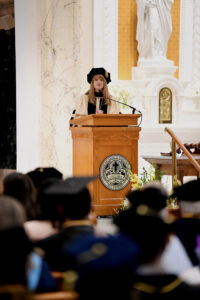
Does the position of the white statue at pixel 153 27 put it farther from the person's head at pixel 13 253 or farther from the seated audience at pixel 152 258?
the person's head at pixel 13 253

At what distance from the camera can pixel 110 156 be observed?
21.2 ft

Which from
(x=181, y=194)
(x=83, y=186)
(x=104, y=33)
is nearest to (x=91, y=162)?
(x=181, y=194)

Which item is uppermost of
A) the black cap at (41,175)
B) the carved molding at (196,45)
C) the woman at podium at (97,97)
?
the carved molding at (196,45)

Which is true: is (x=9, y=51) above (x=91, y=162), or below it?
above

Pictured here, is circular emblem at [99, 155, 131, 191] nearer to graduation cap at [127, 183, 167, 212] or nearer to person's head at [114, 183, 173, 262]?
graduation cap at [127, 183, 167, 212]

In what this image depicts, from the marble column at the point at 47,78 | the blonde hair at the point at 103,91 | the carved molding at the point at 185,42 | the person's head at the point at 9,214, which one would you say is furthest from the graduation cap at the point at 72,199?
the carved molding at the point at 185,42

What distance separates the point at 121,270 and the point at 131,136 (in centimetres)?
455

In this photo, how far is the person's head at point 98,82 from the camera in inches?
299

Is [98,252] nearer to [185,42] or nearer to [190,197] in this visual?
[190,197]

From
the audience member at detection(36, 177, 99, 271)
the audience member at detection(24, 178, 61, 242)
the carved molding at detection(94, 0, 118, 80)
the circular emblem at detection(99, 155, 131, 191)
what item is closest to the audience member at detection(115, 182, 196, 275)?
the audience member at detection(36, 177, 99, 271)

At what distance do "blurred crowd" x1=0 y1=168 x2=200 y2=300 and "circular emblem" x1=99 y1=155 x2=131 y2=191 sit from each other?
342 centimetres

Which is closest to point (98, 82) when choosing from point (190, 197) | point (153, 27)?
point (190, 197)

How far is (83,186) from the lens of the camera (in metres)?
2.77

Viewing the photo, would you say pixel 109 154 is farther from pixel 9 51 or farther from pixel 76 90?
pixel 9 51
